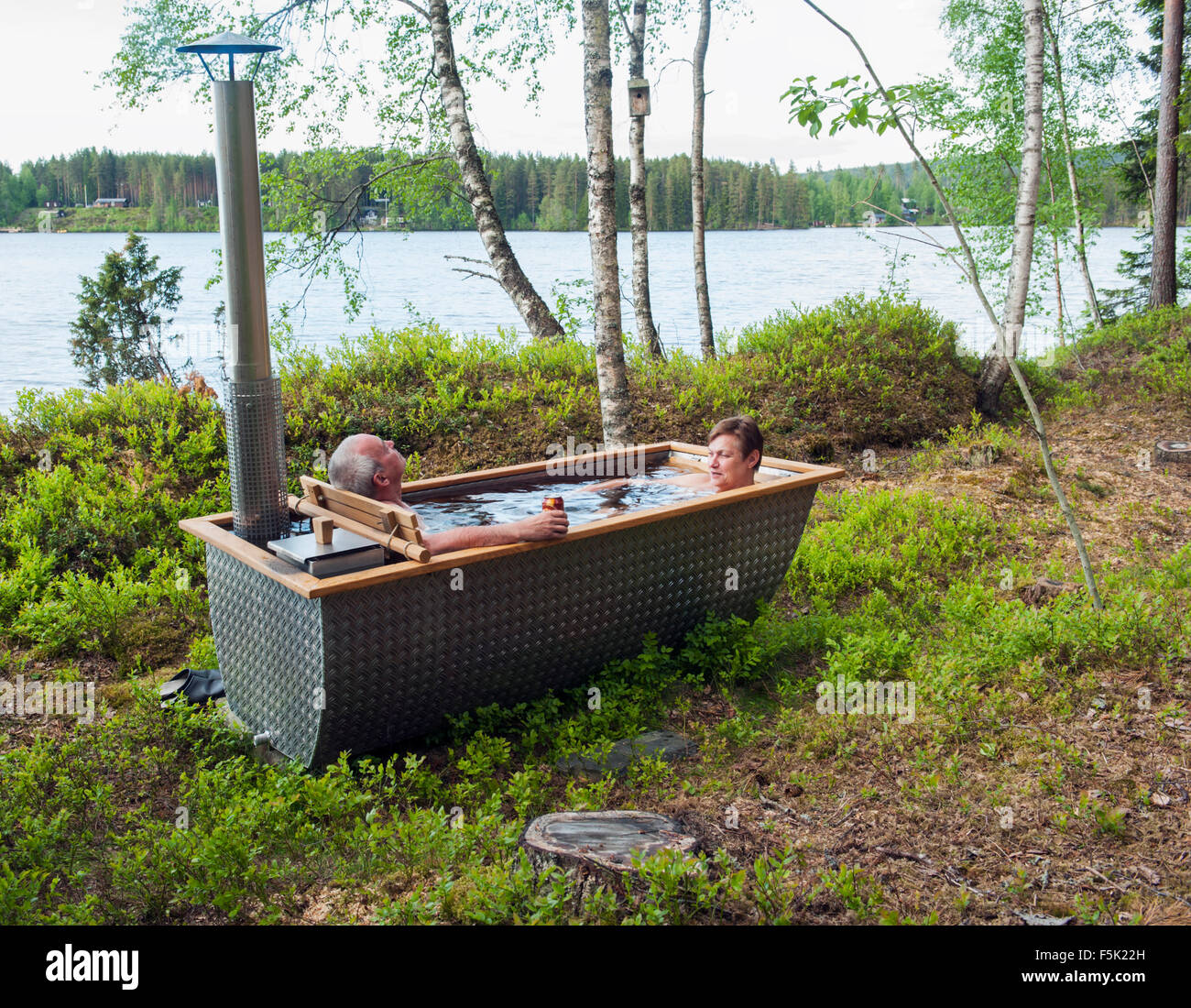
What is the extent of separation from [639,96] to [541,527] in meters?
6.09

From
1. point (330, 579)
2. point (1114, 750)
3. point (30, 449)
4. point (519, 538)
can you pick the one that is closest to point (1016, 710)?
point (1114, 750)

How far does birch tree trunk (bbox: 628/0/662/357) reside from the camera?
10.8 m

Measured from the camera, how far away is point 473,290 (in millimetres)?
42531

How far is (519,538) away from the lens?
12.4 ft

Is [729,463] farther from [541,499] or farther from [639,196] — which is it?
[639,196]

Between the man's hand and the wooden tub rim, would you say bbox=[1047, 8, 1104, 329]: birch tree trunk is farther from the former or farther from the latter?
the man's hand

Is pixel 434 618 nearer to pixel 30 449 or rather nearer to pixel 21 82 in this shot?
pixel 30 449

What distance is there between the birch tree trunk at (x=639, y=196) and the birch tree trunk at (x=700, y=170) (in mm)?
698

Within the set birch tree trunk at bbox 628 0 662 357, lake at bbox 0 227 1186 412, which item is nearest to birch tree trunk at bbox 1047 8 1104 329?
lake at bbox 0 227 1186 412

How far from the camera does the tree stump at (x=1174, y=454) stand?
823 centimetres

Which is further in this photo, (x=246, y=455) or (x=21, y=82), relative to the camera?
(x=21, y=82)
